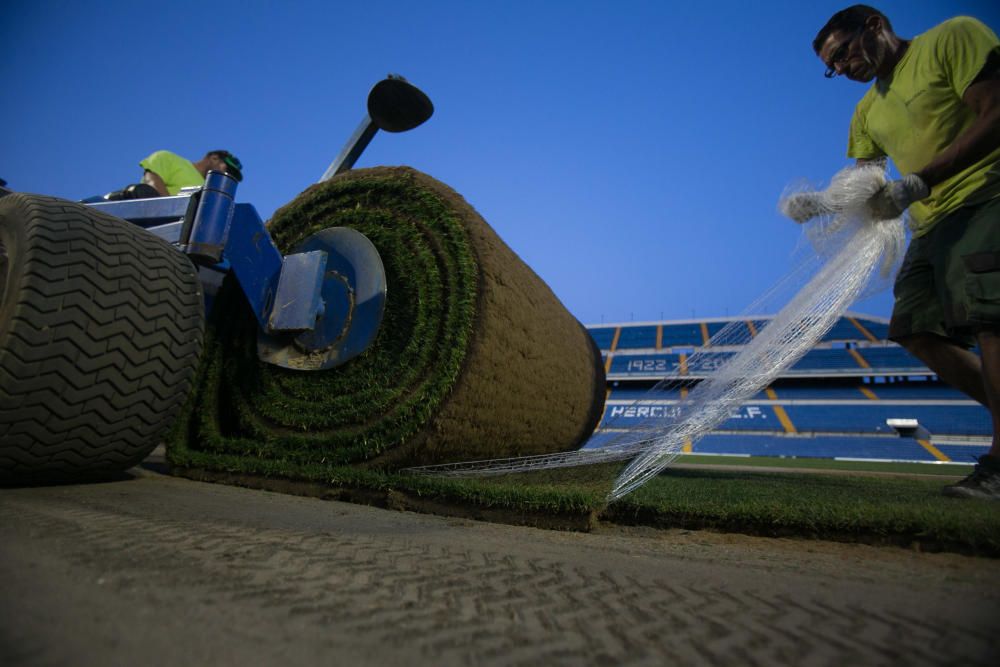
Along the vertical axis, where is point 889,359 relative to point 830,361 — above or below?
above

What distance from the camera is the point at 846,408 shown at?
714 inches

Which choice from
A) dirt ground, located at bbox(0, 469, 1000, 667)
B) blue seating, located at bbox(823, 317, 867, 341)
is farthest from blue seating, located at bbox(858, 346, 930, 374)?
dirt ground, located at bbox(0, 469, 1000, 667)

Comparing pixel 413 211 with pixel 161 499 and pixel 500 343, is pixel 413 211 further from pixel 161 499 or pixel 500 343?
pixel 161 499

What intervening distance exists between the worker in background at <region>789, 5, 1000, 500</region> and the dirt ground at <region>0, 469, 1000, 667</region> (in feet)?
4.22

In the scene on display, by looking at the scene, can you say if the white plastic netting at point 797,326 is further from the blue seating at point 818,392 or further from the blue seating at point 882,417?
the blue seating at point 818,392

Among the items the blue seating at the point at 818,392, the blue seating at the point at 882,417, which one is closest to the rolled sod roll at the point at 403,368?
the blue seating at the point at 882,417

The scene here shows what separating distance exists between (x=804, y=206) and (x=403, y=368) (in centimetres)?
221

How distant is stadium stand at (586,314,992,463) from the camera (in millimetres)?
15398

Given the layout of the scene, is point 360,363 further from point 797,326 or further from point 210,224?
point 797,326

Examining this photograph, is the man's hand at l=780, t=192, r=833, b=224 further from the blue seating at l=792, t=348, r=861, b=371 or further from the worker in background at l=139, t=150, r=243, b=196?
the blue seating at l=792, t=348, r=861, b=371

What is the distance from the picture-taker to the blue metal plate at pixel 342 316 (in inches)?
84.5

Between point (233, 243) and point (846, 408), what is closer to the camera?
point (233, 243)

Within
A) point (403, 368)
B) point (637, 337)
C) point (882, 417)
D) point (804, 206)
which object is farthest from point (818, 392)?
point (403, 368)

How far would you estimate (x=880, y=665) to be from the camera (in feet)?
1.84
